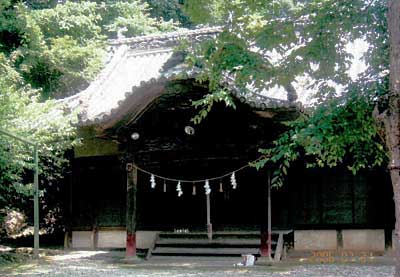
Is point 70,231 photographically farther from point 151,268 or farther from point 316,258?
point 316,258

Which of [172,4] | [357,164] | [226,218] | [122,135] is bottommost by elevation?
[226,218]

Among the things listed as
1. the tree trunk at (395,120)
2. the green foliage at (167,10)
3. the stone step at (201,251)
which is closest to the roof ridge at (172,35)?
the stone step at (201,251)

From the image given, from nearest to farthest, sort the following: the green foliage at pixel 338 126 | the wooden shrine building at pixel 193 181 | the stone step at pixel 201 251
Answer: the green foliage at pixel 338 126 → the wooden shrine building at pixel 193 181 → the stone step at pixel 201 251

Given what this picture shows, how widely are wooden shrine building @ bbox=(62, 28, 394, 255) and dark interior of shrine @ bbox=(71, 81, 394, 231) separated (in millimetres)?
23

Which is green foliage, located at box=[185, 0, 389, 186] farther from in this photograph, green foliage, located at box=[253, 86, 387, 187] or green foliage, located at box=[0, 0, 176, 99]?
green foliage, located at box=[0, 0, 176, 99]

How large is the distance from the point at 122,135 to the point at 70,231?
4148 mm

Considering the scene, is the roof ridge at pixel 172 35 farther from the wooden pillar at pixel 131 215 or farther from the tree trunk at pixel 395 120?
the tree trunk at pixel 395 120

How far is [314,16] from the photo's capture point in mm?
6277

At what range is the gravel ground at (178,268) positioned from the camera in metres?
10.4

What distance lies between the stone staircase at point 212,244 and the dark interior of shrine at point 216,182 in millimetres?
713

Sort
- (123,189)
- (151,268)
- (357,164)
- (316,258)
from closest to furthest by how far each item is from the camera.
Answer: (357,164) < (151,268) < (316,258) < (123,189)

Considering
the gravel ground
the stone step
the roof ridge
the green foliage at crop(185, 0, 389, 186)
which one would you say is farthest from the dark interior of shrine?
the green foliage at crop(185, 0, 389, 186)

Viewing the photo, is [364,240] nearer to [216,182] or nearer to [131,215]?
[216,182]

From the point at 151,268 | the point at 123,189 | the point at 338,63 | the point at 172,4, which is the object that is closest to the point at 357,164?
the point at 338,63
